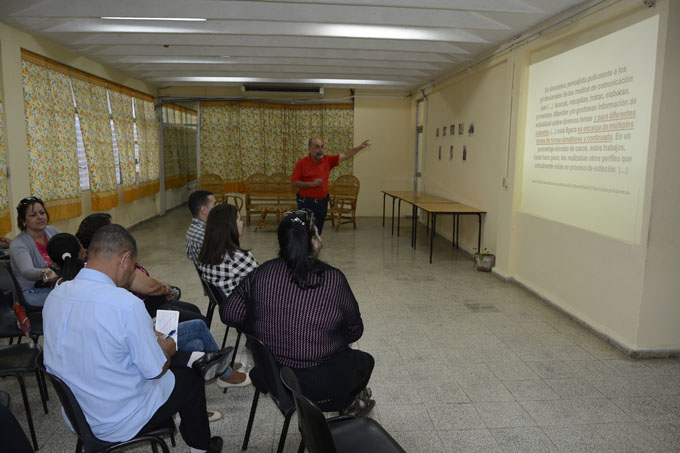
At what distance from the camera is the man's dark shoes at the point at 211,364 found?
213 centimetres

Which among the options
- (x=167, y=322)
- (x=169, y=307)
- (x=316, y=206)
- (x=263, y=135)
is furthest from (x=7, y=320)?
(x=263, y=135)

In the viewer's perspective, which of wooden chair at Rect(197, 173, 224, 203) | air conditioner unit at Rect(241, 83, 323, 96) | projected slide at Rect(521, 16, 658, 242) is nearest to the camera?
projected slide at Rect(521, 16, 658, 242)

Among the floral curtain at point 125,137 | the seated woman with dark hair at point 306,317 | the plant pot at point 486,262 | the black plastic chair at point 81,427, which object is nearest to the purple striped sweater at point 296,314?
the seated woman with dark hair at point 306,317

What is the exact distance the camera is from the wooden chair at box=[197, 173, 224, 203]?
32.7 feet

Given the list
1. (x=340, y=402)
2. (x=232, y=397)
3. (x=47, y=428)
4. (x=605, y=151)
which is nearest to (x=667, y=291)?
(x=605, y=151)

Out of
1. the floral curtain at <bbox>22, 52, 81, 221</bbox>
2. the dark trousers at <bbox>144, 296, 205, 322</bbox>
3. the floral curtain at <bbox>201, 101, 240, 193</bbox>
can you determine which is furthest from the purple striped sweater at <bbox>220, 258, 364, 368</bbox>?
the floral curtain at <bbox>201, 101, 240, 193</bbox>

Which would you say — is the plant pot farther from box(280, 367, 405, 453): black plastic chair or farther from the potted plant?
box(280, 367, 405, 453): black plastic chair

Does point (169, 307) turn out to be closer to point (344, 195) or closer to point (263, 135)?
point (344, 195)

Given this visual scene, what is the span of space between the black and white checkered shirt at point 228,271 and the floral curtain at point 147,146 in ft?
22.8

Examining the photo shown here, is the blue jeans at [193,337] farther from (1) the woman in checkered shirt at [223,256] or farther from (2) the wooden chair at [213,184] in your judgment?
(2) the wooden chair at [213,184]

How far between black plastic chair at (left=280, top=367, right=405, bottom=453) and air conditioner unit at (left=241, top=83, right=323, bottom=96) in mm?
9015

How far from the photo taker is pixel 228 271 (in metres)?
2.80

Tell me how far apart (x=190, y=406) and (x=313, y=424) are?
0.92m

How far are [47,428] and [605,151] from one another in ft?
14.1
